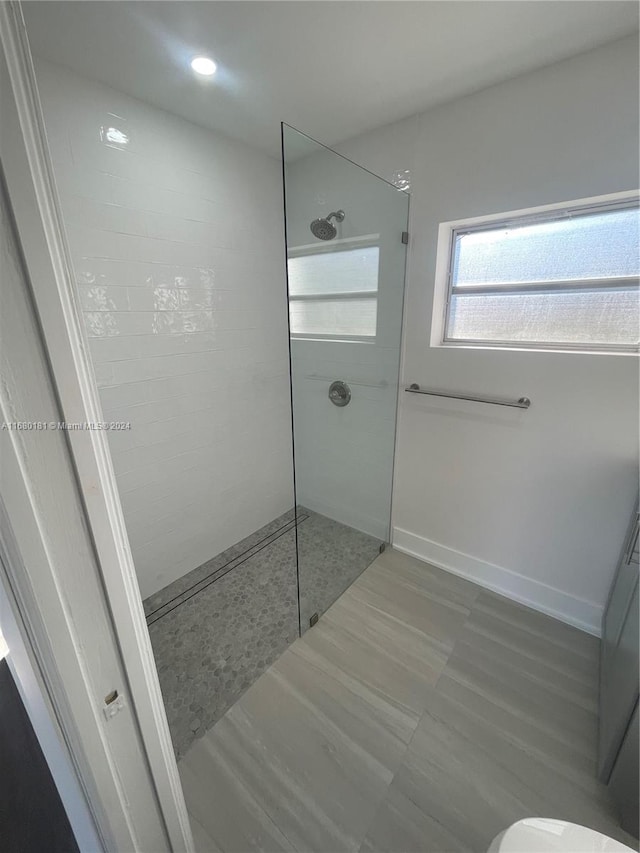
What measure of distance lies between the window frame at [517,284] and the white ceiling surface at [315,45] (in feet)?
1.72

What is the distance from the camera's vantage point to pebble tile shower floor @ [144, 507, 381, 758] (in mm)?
1487

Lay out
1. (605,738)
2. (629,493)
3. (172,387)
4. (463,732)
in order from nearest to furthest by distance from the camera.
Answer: (605,738), (463,732), (629,493), (172,387)

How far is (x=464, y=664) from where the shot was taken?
1595 mm

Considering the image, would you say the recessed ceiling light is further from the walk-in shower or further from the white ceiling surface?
the walk-in shower

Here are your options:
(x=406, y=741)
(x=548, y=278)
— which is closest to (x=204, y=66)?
(x=548, y=278)

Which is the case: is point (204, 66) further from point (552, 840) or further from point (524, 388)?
point (552, 840)

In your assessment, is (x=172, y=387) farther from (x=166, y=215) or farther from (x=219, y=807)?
(x=219, y=807)

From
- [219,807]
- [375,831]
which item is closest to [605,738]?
[375,831]

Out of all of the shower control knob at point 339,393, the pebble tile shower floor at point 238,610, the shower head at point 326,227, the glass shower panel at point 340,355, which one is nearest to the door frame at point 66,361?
the pebble tile shower floor at point 238,610

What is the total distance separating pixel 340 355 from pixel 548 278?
1.09m

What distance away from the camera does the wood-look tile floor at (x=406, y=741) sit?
43.4 inches

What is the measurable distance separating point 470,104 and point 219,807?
2.99 metres

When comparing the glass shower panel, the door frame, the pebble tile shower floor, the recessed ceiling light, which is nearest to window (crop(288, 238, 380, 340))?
the glass shower panel

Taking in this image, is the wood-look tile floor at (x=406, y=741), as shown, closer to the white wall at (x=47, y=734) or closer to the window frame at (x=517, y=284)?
the white wall at (x=47, y=734)
